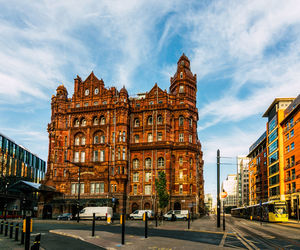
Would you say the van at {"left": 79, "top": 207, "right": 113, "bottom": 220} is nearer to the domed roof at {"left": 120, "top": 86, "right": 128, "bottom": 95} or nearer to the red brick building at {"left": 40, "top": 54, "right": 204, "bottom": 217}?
the red brick building at {"left": 40, "top": 54, "right": 204, "bottom": 217}

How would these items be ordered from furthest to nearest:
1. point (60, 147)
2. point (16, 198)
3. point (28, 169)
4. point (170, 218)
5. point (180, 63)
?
point (28, 169)
point (16, 198)
point (180, 63)
point (60, 147)
point (170, 218)

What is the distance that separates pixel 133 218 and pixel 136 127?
21.8 m

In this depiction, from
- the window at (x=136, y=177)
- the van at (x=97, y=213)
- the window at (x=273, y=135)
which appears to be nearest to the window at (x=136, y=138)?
the window at (x=136, y=177)

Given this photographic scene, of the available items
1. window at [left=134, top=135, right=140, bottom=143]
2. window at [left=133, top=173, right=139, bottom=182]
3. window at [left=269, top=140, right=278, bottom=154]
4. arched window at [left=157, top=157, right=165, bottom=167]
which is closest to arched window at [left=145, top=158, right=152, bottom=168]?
arched window at [left=157, top=157, right=165, bottom=167]

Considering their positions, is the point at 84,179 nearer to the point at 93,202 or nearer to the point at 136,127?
the point at 93,202

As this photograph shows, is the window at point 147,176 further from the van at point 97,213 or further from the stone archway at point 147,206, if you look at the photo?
the van at point 97,213

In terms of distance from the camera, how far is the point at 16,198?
89.7m

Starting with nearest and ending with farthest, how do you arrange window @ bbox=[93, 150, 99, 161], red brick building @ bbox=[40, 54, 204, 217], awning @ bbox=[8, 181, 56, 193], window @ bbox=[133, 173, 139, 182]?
awning @ bbox=[8, 181, 56, 193] < red brick building @ bbox=[40, 54, 204, 217] < window @ bbox=[133, 173, 139, 182] < window @ bbox=[93, 150, 99, 161]

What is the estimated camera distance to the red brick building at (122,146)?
63.7 metres

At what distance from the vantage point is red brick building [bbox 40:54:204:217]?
209ft

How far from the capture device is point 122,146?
64.8 m

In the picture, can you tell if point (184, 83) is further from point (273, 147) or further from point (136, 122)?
point (273, 147)

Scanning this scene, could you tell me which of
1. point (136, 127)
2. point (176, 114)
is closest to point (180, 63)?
point (176, 114)

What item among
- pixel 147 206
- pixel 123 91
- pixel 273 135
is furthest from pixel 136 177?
pixel 273 135
